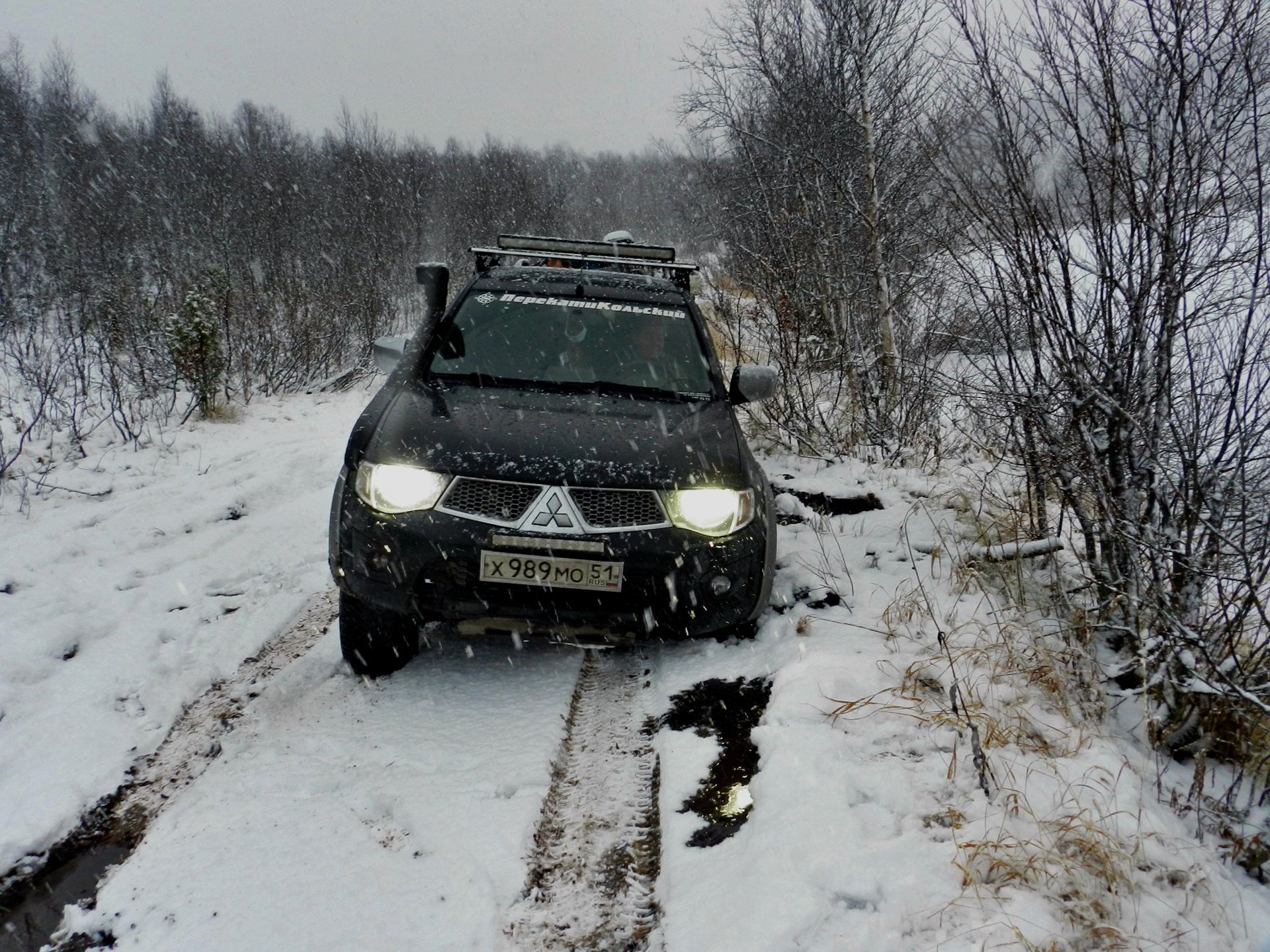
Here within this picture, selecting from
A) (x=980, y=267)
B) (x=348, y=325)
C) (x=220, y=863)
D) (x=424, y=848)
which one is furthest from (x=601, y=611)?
(x=348, y=325)

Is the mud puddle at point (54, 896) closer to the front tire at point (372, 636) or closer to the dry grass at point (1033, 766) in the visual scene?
the front tire at point (372, 636)

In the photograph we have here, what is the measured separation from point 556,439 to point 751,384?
1.35 meters

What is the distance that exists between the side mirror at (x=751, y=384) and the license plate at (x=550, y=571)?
1527mm

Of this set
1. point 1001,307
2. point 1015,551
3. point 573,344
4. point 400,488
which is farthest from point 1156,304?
point 400,488

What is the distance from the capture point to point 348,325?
14312 mm

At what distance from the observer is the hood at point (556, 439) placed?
282 cm

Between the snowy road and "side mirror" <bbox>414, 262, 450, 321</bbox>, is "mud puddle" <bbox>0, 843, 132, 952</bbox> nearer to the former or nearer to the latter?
the snowy road

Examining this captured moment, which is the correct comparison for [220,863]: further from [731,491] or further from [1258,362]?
[1258,362]

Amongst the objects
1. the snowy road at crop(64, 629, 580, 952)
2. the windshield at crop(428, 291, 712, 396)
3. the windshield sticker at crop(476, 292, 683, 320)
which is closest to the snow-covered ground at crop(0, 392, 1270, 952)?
the snowy road at crop(64, 629, 580, 952)

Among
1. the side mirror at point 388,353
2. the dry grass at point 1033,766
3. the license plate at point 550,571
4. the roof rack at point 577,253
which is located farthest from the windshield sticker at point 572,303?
the dry grass at point 1033,766

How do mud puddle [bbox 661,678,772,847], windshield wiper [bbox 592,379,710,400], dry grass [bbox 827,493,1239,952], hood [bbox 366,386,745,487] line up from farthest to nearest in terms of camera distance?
windshield wiper [bbox 592,379,710,400]
hood [bbox 366,386,745,487]
mud puddle [bbox 661,678,772,847]
dry grass [bbox 827,493,1239,952]

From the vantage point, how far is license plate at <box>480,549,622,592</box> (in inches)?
107

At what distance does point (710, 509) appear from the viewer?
2.95m

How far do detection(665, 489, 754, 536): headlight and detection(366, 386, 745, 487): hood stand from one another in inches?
1.8
